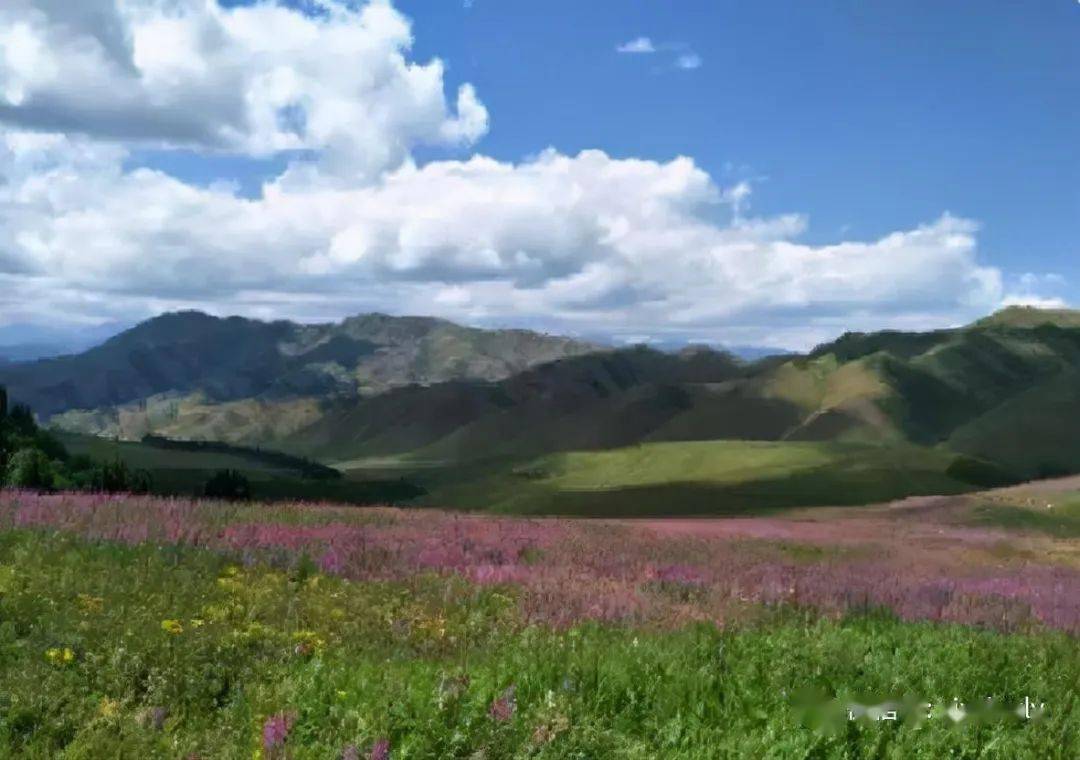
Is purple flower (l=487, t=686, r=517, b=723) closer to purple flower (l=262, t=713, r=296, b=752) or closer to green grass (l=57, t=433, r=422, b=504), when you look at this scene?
purple flower (l=262, t=713, r=296, b=752)

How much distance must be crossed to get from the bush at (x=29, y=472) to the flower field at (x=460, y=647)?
20.2 meters

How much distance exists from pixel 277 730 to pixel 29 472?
34006 millimetres

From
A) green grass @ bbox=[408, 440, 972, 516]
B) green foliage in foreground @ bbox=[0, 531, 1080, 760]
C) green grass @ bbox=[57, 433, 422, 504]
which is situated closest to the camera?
green foliage in foreground @ bbox=[0, 531, 1080, 760]

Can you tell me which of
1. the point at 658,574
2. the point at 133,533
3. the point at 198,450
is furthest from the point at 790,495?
the point at 198,450

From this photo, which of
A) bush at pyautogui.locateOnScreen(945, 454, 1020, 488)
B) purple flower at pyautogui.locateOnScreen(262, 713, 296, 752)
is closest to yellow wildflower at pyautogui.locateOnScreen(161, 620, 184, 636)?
purple flower at pyautogui.locateOnScreen(262, 713, 296, 752)

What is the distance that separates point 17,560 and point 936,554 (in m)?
23.6

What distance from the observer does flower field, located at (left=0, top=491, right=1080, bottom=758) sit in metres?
7.51

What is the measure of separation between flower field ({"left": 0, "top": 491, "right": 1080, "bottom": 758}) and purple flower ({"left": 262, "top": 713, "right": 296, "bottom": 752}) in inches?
0.6

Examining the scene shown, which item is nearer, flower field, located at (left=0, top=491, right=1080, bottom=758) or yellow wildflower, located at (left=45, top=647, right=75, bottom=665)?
flower field, located at (left=0, top=491, right=1080, bottom=758)

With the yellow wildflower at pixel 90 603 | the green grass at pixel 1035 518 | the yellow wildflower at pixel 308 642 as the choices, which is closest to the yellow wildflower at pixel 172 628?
the yellow wildflower at pixel 90 603

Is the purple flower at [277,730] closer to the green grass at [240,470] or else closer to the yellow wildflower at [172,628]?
the yellow wildflower at [172,628]

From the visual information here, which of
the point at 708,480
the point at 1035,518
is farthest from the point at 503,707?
the point at 708,480

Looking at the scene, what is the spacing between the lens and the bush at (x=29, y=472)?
117 ft

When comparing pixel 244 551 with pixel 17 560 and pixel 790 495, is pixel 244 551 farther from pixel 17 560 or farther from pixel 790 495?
pixel 790 495
